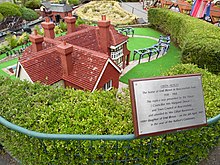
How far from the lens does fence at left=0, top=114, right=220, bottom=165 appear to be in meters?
3.70

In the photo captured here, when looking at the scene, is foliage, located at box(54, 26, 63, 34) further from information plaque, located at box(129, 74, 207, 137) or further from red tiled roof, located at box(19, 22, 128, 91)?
information plaque, located at box(129, 74, 207, 137)

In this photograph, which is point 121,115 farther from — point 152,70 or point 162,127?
point 152,70

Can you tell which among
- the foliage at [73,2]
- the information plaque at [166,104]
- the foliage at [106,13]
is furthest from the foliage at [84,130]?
the foliage at [73,2]

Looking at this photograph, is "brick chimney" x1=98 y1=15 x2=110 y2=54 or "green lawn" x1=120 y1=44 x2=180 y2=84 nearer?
"brick chimney" x1=98 y1=15 x2=110 y2=54

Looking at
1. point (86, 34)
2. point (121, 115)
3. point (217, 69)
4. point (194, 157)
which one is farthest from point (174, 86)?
point (86, 34)

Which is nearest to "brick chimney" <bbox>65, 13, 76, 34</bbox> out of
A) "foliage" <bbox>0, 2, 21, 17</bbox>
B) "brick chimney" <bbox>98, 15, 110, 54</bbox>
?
"brick chimney" <bbox>98, 15, 110, 54</bbox>

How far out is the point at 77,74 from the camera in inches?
377

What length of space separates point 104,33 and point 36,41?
3.82m

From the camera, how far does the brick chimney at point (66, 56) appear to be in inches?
361

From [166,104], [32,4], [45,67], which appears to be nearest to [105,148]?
[166,104]

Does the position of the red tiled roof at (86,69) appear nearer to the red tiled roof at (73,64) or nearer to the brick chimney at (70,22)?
the red tiled roof at (73,64)

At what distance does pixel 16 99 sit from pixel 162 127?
3030mm

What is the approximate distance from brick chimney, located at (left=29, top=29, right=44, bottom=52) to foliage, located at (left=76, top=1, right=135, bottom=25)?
17.1 metres

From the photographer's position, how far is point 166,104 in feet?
11.2
